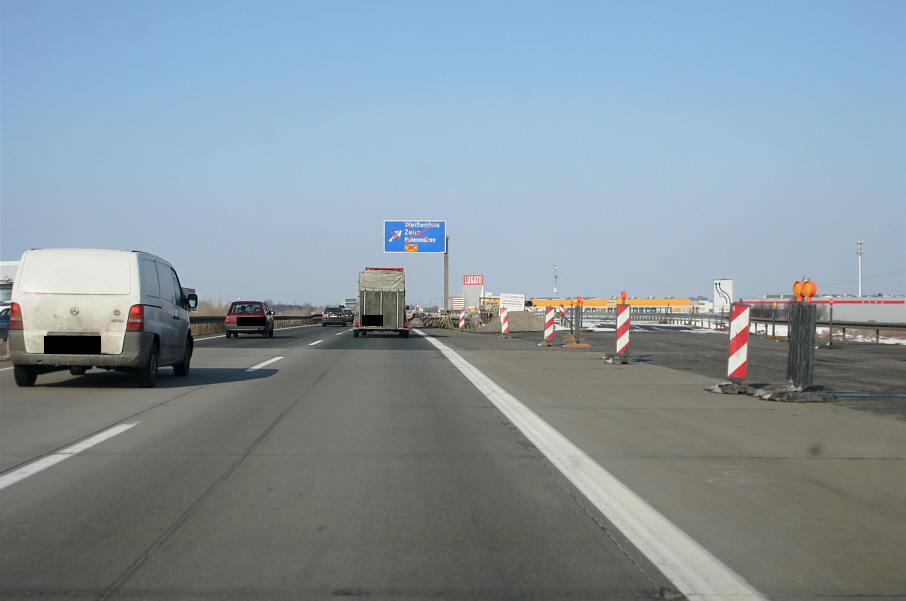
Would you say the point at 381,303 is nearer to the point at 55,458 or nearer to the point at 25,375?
the point at 25,375

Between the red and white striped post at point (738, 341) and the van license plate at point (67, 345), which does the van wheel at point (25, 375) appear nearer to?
the van license plate at point (67, 345)

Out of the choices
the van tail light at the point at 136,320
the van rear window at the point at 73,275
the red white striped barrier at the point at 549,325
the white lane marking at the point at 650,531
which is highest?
the van rear window at the point at 73,275

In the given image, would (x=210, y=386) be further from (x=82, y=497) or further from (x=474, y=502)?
(x=474, y=502)

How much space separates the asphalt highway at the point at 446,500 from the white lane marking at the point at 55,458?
39 millimetres

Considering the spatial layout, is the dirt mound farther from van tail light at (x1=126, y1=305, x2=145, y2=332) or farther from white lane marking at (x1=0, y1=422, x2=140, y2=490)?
white lane marking at (x1=0, y1=422, x2=140, y2=490)

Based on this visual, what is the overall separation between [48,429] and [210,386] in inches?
179

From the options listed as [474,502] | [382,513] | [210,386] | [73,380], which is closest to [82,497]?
[382,513]

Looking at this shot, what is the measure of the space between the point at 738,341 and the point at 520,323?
32.4 meters

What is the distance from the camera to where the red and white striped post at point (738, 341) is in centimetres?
1233

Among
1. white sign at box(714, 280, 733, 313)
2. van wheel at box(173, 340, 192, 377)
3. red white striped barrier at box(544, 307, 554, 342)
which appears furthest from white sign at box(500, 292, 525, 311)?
van wheel at box(173, 340, 192, 377)

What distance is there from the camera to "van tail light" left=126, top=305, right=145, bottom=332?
1134 centimetres

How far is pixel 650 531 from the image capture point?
4.80m

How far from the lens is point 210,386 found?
1278cm

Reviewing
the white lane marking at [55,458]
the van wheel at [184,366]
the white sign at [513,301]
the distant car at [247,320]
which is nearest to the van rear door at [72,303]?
the van wheel at [184,366]
